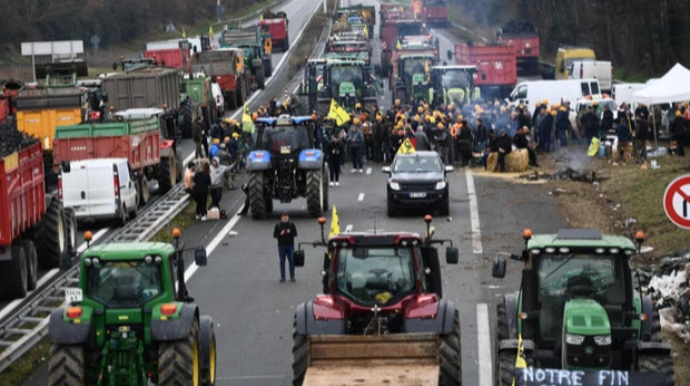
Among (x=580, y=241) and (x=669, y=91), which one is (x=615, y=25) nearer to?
(x=669, y=91)

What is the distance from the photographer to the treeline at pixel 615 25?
72.4 metres

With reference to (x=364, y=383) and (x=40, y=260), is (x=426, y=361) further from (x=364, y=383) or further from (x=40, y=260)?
(x=40, y=260)

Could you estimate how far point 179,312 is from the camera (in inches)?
671

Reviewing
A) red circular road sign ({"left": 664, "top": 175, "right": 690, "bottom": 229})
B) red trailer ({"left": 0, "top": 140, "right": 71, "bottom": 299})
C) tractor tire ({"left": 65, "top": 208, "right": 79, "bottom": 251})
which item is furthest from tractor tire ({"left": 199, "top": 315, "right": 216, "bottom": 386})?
tractor tire ({"left": 65, "top": 208, "right": 79, "bottom": 251})

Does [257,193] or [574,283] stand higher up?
[574,283]

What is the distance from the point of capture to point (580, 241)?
16.0 meters

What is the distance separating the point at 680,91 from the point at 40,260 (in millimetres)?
21137

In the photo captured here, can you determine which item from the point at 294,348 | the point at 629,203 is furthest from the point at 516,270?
the point at 294,348

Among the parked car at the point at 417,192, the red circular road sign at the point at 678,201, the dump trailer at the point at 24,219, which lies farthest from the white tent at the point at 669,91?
the red circular road sign at the point at 678,201

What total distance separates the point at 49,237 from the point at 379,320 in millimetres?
13537

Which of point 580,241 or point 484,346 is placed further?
point 484,346

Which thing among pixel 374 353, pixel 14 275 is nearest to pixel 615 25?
pixel 14 275

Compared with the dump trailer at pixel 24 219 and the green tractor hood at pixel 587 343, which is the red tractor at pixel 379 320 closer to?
the green tractor hood at pixel 587 343

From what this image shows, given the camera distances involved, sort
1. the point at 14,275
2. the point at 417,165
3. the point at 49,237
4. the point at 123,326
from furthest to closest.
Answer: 1. the point at 417,165
2. the point at 49,237
3. the point at 14,275
4. the point at 123,326
